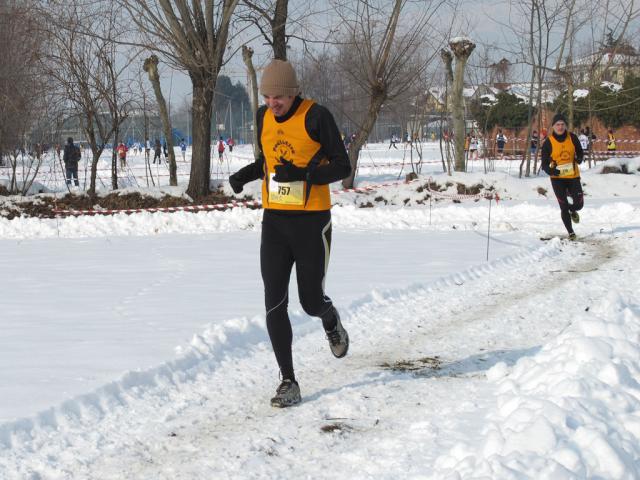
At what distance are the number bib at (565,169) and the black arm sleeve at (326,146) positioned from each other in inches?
326

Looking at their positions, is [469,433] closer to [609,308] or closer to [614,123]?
[609,308]

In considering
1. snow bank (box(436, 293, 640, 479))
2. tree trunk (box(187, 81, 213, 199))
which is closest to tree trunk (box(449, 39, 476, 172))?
tree trunk (box(187, 81, 213, 199))

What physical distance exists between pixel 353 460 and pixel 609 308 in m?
3.58

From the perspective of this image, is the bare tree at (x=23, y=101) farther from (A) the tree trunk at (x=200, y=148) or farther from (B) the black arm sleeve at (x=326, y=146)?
(B) the black arm sleeve at (x=326, y=146)

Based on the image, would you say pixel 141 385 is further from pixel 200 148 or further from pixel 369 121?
pixel 369 121

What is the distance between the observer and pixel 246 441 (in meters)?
4.30

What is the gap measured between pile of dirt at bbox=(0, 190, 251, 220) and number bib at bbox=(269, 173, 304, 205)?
15452 mm

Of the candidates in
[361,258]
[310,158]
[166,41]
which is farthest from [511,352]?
[166,41]

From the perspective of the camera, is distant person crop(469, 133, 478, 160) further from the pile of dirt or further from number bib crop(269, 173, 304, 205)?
number bib crop(269, 173, 304, 205)

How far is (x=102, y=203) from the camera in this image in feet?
67.4

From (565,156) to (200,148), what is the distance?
420 inches

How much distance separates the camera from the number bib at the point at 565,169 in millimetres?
12469

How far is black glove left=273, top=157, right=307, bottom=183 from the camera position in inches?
189

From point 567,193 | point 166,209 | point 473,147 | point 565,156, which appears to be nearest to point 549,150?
point 565,156
